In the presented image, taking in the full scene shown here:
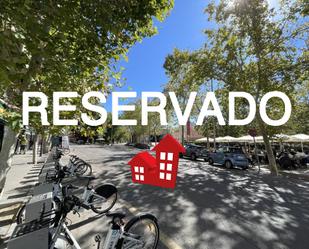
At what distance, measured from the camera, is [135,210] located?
247 inches

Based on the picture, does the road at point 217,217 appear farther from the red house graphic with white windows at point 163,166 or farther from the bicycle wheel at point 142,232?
the red house graphic with white windows at point 163,166

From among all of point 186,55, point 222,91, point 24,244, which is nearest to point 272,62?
point 222,91

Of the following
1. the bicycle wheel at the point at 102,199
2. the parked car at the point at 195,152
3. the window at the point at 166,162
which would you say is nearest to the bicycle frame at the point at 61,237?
the bicycle wheel at the point at 102,199

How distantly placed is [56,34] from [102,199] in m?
4.00

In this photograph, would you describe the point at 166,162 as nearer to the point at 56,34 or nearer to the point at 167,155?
the point at 167,155

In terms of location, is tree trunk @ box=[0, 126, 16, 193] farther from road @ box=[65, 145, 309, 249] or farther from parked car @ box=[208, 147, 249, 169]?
parked car @ box=[208, 147, 249, 169]

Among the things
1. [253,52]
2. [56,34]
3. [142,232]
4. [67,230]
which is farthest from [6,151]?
[253,52]

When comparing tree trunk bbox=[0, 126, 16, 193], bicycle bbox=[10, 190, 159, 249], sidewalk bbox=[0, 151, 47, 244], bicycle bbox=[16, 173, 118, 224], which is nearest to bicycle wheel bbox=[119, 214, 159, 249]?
bicycle bbox=[10, 190, 159, 249]

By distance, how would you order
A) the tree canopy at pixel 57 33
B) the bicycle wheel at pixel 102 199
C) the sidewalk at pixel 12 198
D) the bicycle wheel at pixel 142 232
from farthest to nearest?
the bicycle wheel at pixel 102 199, the sidewalk at pixel 12 198, the bicycle wheel at pixel 142 232, the tree canopy at pixel 57 33

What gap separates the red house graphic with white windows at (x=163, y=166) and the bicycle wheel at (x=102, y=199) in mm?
2377

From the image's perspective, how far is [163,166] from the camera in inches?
337

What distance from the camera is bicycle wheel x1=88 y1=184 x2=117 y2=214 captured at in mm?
5855

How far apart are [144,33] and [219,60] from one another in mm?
12151

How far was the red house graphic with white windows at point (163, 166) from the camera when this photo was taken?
8.23 meters
